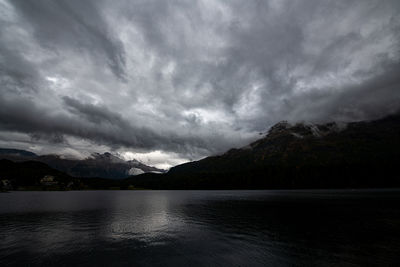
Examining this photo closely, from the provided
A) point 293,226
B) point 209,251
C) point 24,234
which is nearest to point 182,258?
point 209,251

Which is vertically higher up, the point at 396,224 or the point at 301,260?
the point at 396,224

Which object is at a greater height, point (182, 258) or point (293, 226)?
point (293, 226)

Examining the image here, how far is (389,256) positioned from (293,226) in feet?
85.0

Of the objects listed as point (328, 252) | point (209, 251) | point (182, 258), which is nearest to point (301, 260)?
point (328, 252)

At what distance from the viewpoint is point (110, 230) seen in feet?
178

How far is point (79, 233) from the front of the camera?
166 ft

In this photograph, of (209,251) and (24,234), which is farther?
(24,234)

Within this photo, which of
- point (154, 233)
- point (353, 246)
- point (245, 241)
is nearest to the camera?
point (353, 246)

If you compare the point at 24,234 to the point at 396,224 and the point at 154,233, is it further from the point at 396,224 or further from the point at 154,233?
the point at 396,224

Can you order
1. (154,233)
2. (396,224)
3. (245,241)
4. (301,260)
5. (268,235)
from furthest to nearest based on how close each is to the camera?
(396,224) < (154,233) < (268,235) < (245,241) < (301,260)

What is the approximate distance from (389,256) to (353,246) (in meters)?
5.98

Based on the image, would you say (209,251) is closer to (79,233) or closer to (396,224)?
(79,233)

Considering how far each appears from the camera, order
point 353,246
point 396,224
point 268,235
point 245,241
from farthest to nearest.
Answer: point 396,224, point 268,235, point 245,241, point 353,246

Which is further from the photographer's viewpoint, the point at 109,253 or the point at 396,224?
the point at 396,224
